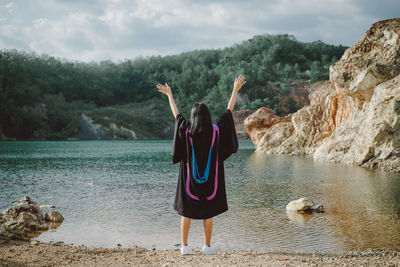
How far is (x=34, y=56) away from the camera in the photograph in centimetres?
14038

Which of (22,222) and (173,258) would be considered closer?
(173,258)

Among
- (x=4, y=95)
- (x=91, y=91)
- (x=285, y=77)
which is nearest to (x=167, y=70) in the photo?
(x=91, y=91)

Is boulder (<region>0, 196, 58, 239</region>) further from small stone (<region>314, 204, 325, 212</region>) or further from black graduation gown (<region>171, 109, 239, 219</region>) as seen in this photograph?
small stone (<region>314, 204, 325, 212</region>)

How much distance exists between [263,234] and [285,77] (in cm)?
10063

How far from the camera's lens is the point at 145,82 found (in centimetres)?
14550

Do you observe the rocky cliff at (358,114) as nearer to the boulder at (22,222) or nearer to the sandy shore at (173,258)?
the sandy shore at (173,258)

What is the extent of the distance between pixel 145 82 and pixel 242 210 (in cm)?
13663

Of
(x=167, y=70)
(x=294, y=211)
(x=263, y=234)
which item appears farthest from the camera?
(x=167, y=70)

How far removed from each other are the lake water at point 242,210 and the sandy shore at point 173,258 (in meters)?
1.04

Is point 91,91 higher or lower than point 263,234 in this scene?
higher

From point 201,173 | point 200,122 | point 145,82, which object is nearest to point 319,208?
point 201,173

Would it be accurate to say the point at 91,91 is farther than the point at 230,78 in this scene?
Yes

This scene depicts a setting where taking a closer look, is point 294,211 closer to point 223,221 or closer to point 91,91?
point 223,221

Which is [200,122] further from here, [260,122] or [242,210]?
[260,122]
